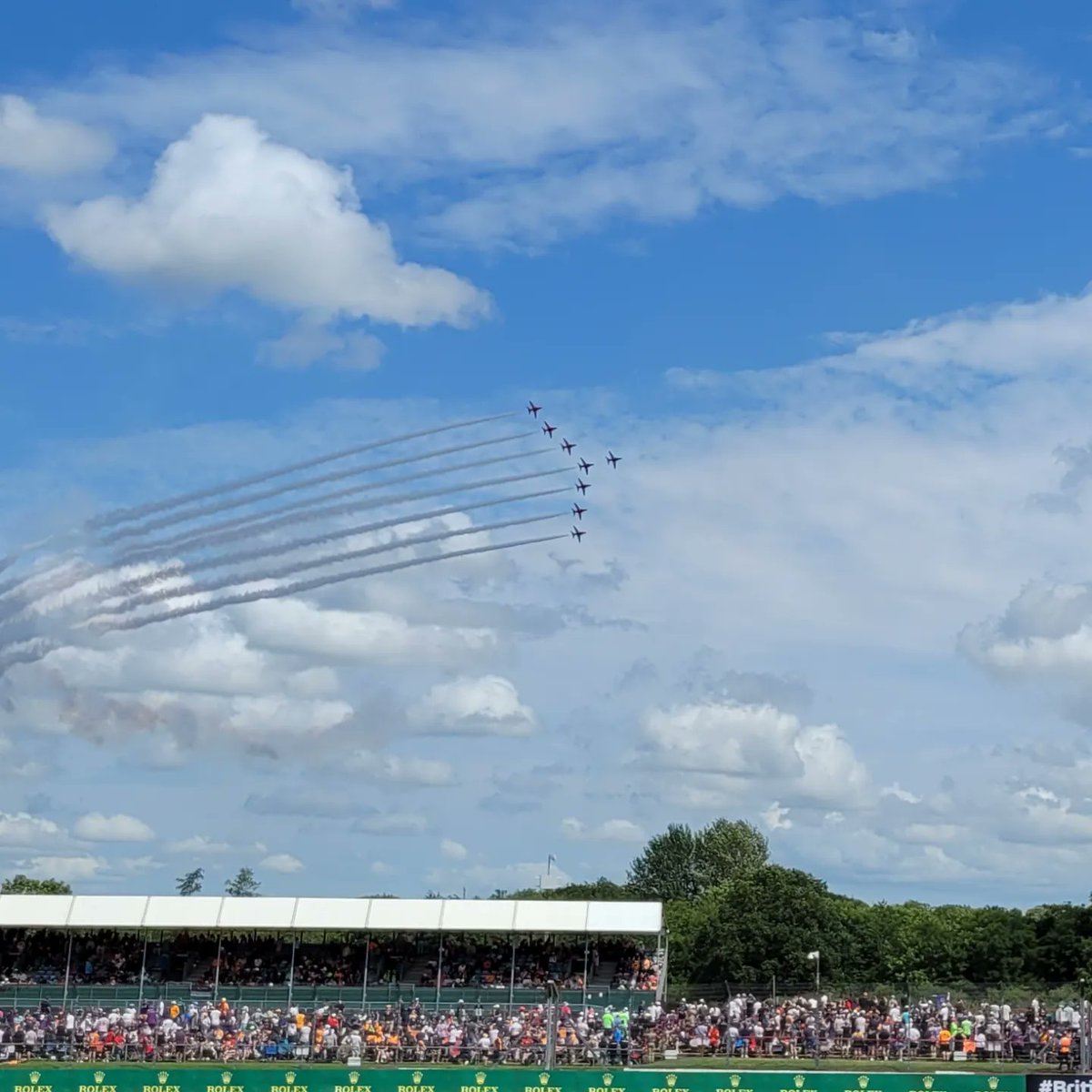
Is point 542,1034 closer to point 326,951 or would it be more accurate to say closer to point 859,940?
point 326,951

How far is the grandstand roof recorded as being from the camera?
200 feet

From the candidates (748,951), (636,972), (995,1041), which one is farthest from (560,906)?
(748,951)

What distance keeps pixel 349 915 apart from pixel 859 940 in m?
56.0

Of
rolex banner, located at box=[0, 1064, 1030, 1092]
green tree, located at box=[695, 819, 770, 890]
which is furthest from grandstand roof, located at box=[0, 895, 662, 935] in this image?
green tree, located at box=[695, 819, 770, 890]

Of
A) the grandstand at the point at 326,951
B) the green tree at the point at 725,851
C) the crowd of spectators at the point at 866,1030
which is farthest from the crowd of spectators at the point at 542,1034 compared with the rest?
the green tree at the point at 725,851

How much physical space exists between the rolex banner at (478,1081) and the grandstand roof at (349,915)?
21.5 metres

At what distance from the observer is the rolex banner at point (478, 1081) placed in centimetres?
3850

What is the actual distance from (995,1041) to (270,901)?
28.1 meters

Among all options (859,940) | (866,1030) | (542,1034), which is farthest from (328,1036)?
(859,940)

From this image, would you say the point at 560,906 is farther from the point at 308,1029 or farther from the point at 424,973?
the point at 308,1029

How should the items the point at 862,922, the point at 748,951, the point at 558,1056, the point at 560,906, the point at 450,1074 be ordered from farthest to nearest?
the point at 862,922
the point at 748,951
the point at 560,906
the point at 558,1056
the point at 450,1074

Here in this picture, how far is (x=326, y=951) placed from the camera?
65875 mm

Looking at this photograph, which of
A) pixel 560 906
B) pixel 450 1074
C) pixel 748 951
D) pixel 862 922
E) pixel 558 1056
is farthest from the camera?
pixel 862 922

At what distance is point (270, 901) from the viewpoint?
63.1 m
